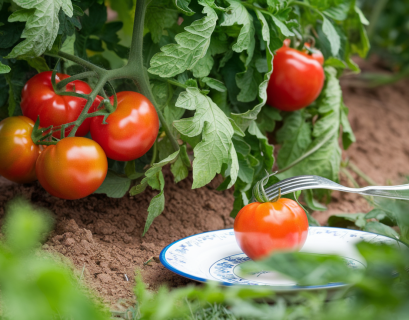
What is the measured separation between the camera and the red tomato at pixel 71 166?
103cm

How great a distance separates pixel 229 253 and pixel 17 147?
58 centimetres

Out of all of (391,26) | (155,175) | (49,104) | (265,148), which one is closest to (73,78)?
(49,104)

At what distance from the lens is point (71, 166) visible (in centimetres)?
103

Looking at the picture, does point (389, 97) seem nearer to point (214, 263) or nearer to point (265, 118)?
point (265, 118)

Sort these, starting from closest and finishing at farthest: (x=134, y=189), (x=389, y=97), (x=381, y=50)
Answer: (x=134, y=189)
(x=389, y=97)
(x=381, y=50)

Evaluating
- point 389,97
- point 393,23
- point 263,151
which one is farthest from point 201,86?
point 393,23

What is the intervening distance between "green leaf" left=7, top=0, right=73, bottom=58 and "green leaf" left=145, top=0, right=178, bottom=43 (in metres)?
0.32

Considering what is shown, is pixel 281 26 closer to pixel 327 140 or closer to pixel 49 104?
pixel 327 140

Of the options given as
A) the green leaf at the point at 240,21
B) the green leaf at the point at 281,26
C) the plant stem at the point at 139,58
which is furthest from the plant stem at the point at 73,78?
the green leaf at the point at 281,26

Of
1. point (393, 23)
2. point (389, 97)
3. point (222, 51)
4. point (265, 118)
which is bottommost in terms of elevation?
point (389, 97)

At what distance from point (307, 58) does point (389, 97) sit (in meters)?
1.52

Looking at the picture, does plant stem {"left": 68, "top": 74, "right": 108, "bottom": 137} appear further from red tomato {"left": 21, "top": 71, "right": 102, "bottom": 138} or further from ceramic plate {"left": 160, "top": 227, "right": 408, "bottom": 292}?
ceramic plate {"left": 160, "top": 227, "right": 408, "bottom": 292}

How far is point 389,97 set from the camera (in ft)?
9.16

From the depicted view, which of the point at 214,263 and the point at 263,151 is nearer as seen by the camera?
the point at 214,263
